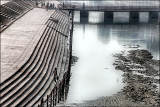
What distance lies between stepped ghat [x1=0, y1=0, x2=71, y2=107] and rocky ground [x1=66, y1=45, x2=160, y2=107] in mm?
4831

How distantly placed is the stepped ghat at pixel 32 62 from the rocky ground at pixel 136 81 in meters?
4.83

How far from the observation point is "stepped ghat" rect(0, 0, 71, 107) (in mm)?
27438

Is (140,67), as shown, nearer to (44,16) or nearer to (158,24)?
(44,16)

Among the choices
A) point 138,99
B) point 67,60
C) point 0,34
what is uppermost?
point 0,34

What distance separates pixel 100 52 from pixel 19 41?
70.2 ft

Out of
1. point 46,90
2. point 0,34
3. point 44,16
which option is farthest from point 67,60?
point 44,16

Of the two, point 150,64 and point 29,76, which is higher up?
point 29,76

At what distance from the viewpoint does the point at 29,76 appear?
30.5m

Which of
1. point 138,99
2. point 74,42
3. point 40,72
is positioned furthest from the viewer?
point 74,42

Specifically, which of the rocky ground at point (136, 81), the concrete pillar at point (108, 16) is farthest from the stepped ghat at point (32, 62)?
the concrete pillar at point (108, 16)

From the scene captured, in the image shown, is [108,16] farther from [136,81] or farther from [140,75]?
[136,81]

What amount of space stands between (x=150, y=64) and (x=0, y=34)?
76.4ft

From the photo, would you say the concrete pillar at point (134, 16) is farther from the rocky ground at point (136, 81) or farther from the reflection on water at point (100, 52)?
the rocky ground at point (136, 81)

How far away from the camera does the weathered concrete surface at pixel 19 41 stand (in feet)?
102
